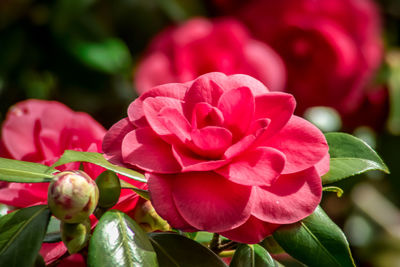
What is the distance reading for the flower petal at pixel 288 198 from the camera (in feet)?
1.81

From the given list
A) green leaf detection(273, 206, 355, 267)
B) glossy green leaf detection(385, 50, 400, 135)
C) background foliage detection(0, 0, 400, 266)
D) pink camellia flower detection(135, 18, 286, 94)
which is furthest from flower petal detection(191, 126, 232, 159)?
glossy green leaf detection(385, 50, 400, 135)

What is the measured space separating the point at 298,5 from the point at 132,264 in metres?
1.10

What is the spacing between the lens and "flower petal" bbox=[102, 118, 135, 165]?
59 cm

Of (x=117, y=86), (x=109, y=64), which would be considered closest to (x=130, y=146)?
(x=109, y=64)

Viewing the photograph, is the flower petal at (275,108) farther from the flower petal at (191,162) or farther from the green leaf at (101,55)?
the green leaf at (101,55)

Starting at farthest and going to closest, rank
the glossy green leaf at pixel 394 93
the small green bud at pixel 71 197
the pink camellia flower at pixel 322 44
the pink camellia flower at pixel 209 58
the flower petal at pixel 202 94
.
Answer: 1. the glossy green leaf at pixel 394 93
2. the pink camellia flower at pixel 322 44
3. the pink camellia flower at pixel 209 58
4. the flower petal at pixel 202 94
5. the small green bud at pixel 71 197

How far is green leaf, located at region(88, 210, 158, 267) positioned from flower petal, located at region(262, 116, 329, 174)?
0.49 feet

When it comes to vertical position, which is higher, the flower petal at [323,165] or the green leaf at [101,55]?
the flower petal at [323,165]

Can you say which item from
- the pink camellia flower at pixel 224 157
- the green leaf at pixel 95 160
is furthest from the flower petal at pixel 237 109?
the green leaf at pixel 95 160

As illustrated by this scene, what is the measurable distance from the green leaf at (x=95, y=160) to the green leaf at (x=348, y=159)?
200 millimetres

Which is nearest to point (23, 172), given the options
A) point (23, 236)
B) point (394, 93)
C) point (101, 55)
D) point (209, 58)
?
point (23, 236)

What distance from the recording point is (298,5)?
1.49 metres

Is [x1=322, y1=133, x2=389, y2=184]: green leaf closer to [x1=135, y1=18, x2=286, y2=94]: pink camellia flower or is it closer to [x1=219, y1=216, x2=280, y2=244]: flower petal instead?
[x1=219, y1=216, x2=280, y2=244]: flower petal

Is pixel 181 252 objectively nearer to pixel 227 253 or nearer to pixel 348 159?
pixel 227 253
